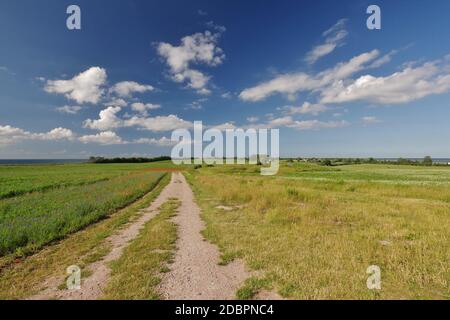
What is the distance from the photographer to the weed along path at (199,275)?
414 cm

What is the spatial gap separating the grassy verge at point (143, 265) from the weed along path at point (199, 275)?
240 mm

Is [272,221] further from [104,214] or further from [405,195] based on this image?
[405,195]

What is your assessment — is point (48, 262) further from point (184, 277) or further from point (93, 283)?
point (184, 277)

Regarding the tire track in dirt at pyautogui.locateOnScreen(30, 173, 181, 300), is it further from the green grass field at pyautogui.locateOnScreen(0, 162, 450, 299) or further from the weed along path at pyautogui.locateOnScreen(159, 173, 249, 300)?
the weed along path at pyautogui.locateOnScreen(159, 173, 249, 300)

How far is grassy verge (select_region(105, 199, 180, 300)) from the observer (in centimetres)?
412

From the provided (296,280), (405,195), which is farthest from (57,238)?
(405,195)

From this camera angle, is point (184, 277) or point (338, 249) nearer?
point (184, 277)

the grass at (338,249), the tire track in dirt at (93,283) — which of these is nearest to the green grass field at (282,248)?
the grass at (338,249)

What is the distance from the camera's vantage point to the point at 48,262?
5.76 m

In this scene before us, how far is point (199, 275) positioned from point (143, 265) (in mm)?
1494

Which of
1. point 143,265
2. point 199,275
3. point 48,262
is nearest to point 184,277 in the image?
point 199,275

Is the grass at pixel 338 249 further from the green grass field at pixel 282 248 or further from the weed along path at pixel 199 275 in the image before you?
the weed along path at pixel 199 275

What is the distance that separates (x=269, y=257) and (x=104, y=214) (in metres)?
9.54

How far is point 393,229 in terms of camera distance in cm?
831
